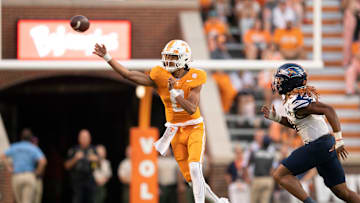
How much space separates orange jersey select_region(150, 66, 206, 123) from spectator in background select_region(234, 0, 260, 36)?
34.8ft

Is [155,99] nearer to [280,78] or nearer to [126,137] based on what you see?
[126,137]

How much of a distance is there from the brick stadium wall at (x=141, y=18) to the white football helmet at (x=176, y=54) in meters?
9.32

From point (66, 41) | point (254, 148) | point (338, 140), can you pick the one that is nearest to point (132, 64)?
point (66, 41)

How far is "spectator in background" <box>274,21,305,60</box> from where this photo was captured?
1892 cm

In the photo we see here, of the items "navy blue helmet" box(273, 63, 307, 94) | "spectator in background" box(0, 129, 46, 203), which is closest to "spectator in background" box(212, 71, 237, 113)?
"spectator in background" box(0, 129, 46, 203)

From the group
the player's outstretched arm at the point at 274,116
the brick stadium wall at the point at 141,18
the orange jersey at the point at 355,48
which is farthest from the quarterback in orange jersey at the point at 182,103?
the orange jersey at the point at 355,48

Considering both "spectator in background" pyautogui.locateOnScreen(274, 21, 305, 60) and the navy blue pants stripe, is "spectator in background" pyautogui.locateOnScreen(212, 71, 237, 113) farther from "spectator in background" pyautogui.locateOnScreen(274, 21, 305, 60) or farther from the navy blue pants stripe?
the navy blue pants stripe

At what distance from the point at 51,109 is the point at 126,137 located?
240 cm

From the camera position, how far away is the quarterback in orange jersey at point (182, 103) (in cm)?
896

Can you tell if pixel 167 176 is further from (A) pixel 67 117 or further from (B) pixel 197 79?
(A) pixel 67 117

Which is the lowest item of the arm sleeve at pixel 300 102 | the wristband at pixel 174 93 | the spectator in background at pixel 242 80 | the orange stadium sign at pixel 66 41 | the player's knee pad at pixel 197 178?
the player's knee pad at pixel 197 178

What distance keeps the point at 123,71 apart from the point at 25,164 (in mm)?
7286

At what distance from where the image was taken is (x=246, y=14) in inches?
779

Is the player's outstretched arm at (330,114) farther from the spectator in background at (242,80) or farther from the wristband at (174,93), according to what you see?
the spectator in background at (242,80)
